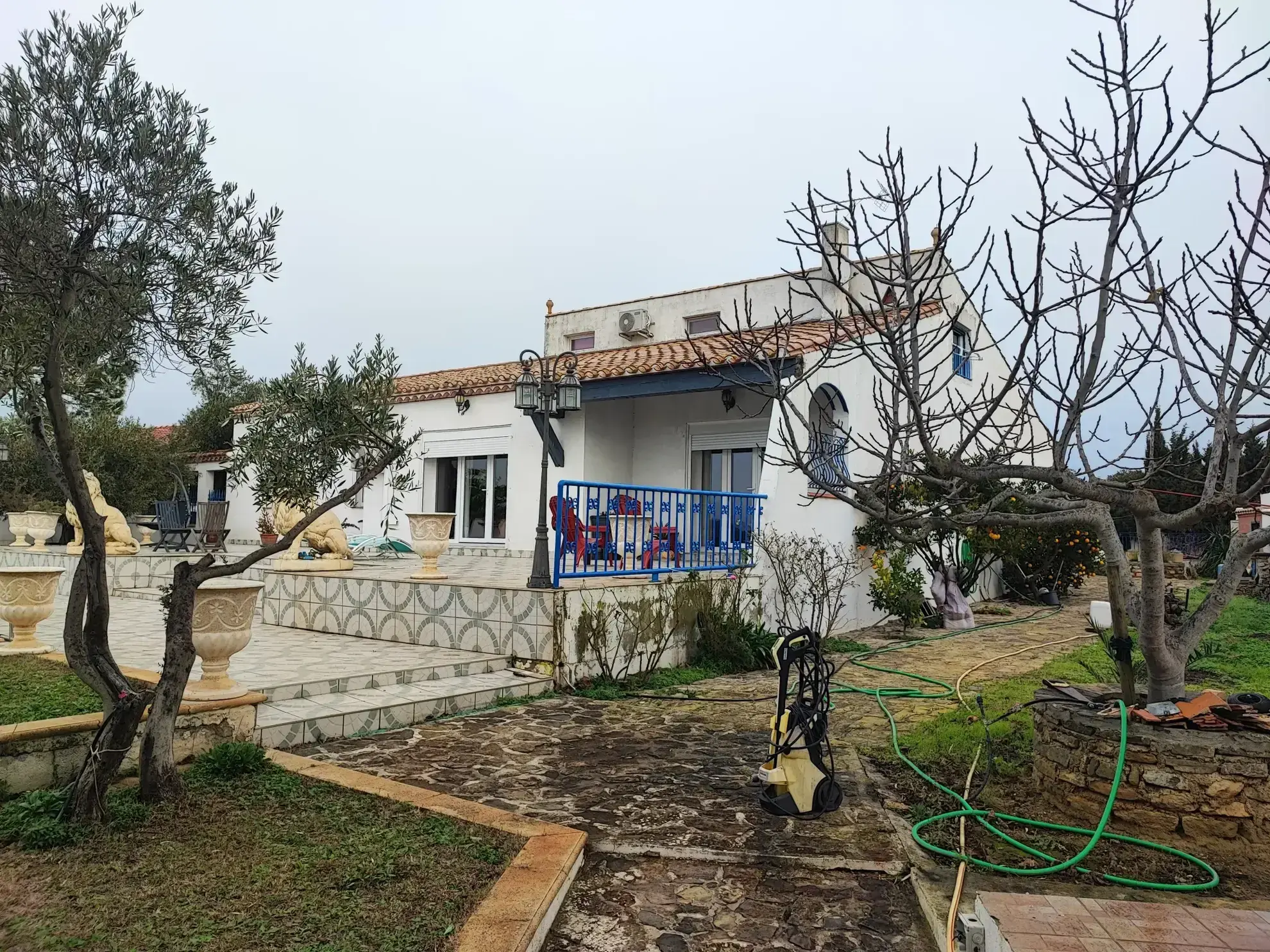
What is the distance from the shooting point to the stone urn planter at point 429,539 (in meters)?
9.33

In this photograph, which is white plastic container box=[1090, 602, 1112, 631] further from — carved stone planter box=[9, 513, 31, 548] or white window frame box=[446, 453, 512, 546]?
carved stone planter box=[9, 513, 31, 548]

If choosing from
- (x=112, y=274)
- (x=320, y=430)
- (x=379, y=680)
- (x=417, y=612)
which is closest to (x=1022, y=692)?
(x=379, y=680)

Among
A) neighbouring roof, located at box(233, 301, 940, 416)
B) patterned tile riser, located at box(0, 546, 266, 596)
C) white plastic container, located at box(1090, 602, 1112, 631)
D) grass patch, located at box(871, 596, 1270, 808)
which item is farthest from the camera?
patterned tile riser, located at box(0, 546, 266, 596)

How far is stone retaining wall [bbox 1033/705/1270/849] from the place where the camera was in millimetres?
3719

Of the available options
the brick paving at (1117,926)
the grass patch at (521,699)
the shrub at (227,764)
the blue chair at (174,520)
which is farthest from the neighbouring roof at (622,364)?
the brick paving at (1117,926)

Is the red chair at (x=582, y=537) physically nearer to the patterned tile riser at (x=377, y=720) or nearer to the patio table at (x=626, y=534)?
the patio table at (x=626, y=534)

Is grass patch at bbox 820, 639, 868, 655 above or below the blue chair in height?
below

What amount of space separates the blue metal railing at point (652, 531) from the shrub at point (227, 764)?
3.63 m

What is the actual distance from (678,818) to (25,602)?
614cm

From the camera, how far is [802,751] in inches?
171

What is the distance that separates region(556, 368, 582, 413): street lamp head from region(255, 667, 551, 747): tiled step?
319 centimetres

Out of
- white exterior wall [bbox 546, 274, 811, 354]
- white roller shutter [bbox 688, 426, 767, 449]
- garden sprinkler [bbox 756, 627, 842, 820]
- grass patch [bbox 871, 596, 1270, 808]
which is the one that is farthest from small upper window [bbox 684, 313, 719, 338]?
garden sprinkler [bbox 756, 627, 842, 820]

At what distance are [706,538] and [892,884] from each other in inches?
250

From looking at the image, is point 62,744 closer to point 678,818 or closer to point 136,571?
point 678,818
